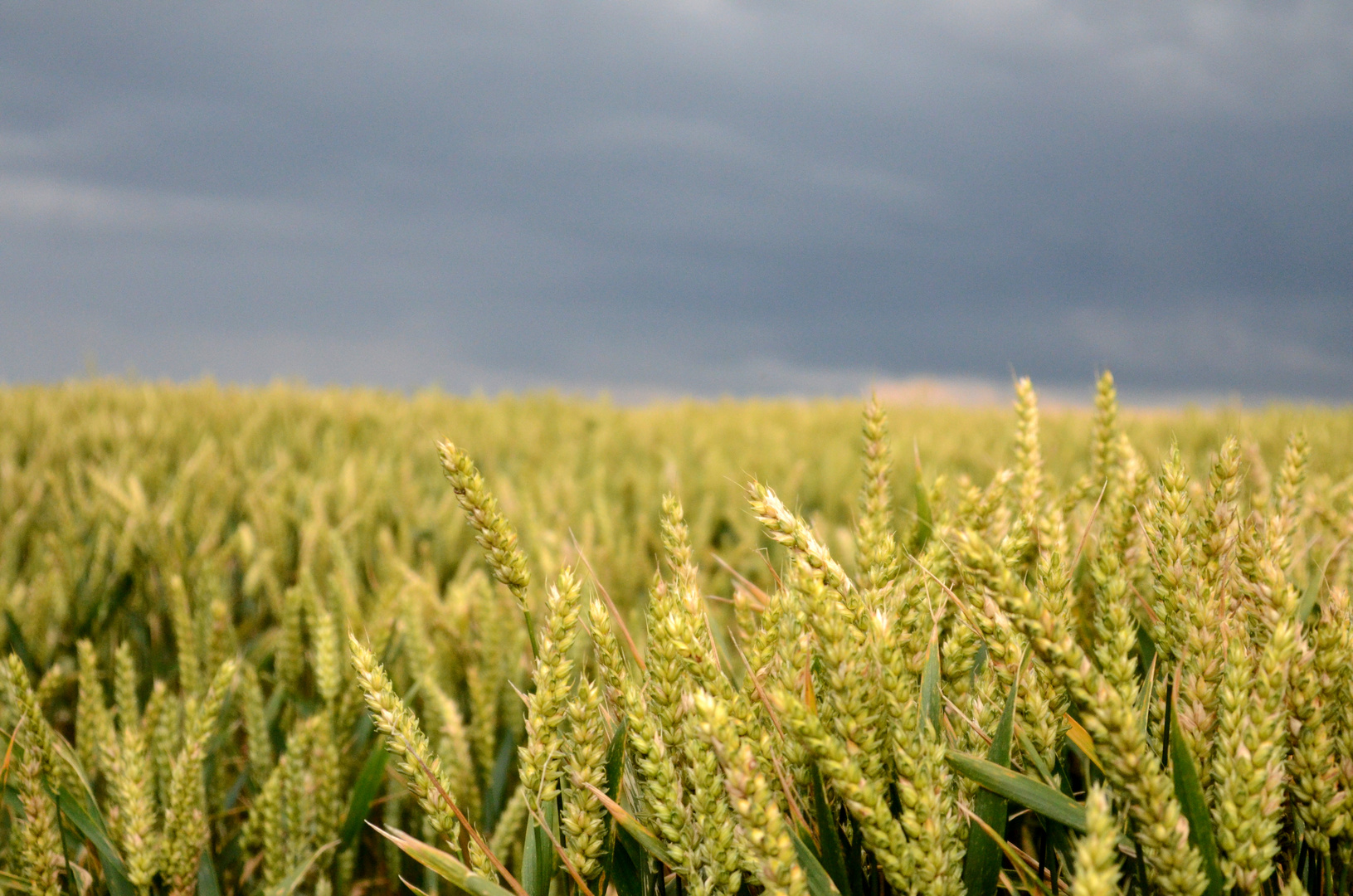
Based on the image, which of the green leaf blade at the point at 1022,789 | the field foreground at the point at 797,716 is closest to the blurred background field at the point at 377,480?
the field foreground at the point at 797,716

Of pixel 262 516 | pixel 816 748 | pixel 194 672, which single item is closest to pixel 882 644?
pixel 816 748

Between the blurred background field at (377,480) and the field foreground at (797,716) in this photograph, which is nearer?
the field foreground at (797,716)

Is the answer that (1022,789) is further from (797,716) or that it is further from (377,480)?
(377,480)

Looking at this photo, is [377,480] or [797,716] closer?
[797,716]

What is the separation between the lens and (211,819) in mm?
1793

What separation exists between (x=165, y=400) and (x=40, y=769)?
20.8ft

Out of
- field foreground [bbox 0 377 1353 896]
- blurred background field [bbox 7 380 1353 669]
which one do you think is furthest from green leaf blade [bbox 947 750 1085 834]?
blurred background field [bbox 7 380 1353 669]

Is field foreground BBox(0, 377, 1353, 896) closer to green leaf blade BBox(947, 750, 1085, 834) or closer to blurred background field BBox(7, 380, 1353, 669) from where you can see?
green leaf blade BBox(947, 750, 1085, 834)

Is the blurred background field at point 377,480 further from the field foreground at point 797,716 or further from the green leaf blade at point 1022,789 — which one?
the green leaf blade at point 1022,789

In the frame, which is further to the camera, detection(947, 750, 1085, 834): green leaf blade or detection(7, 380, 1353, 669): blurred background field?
detection(7, 380, 1353, 669): blurred background field

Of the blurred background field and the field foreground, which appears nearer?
the field foreground

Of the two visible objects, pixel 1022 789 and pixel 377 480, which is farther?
pixel 377 480

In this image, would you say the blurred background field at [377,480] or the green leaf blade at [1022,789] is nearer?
the green leaf blade at [1022,789]

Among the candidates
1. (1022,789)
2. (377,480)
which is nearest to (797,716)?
(1022,789)
